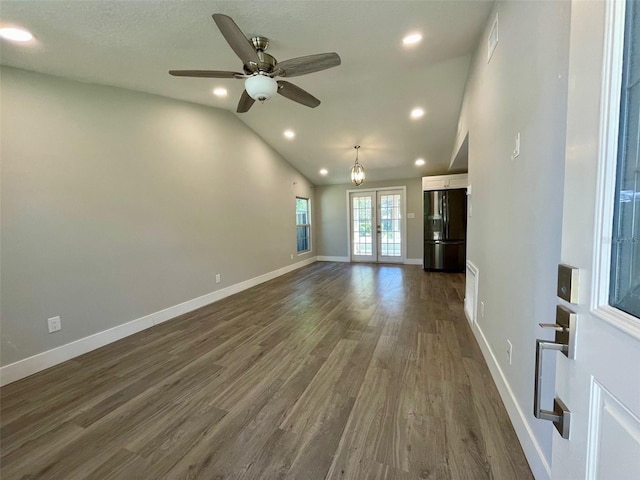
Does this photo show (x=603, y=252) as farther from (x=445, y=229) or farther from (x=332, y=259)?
(x=332, y=259)

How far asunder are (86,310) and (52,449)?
1436mm

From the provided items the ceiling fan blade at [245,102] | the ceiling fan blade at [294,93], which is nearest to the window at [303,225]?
the ceiling fan blade at [245,102]

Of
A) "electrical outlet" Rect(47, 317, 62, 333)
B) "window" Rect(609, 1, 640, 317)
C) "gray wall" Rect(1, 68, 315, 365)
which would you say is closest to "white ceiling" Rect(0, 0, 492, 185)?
"gray wall" Rect(1, 68, 315, 365)

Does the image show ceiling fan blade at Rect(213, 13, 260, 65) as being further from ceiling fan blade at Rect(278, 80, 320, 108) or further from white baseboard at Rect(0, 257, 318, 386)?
white baseboard at Rect(0, 257, 318, 386)

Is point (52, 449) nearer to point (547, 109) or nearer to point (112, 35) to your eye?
point (112, 35)

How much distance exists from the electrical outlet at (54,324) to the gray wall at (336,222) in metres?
5.91

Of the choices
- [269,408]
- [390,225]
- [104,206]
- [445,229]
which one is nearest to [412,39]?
[269,408]

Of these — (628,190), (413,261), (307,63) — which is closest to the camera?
(628,190)

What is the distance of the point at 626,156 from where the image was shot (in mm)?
513

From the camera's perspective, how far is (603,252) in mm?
531

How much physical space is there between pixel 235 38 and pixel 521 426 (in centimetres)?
285

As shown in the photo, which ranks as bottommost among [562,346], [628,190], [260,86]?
[562,346]

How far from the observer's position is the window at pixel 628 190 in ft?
1.61

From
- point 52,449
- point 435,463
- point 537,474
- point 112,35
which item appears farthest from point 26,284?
point 537,474
